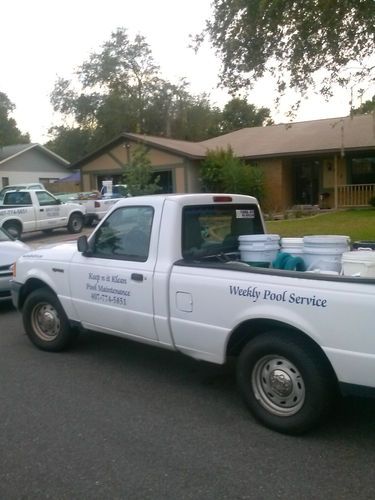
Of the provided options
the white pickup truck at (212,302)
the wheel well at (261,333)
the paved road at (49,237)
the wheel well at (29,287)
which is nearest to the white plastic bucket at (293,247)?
the white pickup truck at (212,302)

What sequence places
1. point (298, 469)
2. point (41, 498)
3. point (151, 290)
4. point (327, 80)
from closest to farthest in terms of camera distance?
1. point (41, 498)
2. point (298, 469)
3. point (151, 290)
4. point (327, 80)

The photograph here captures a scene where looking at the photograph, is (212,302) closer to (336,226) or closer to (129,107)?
(336,226)

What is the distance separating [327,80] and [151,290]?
10.1 metres

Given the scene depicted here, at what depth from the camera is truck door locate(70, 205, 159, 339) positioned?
4.71 m

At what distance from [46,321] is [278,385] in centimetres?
301

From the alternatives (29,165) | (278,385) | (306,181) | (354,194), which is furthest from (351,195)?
(29,165)

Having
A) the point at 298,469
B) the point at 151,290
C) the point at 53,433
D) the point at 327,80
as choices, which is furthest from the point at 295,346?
the point at 327,80

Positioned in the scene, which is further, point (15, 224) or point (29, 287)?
point (15, 224)

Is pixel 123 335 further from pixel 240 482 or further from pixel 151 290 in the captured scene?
pixel 240 482

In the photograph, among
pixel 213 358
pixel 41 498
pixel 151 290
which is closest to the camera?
pixel 41 498

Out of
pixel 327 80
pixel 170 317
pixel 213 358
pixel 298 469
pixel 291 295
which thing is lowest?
pixel 298 469

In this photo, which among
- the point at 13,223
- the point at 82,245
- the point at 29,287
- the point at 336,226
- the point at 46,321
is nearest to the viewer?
the point at 82,245

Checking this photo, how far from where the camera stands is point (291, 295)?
3.70 m

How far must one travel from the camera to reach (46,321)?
5.91 metres
